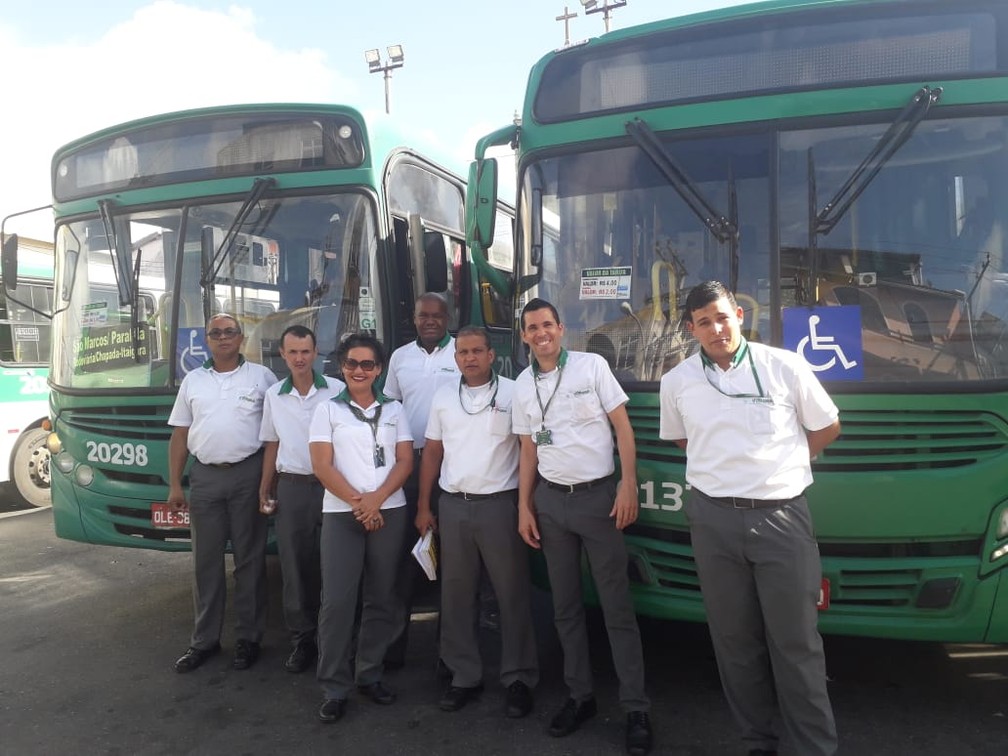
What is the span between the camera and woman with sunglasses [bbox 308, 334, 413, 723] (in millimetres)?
3795

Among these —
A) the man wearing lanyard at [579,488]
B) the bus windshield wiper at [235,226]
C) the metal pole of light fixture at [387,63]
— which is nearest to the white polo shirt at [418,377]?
the man wearing lanyard at [579,488]

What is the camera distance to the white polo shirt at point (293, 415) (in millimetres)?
4180

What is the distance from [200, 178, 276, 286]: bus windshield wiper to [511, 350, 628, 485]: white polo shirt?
2269 mm

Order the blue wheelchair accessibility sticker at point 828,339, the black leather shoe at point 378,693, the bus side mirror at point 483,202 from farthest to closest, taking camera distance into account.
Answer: the bus side mirror at point 483,202 → the black leather shoe at point 378,693 → the blue wheelchair accessibility sticker at point 828,339


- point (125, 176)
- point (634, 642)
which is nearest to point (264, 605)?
point (634, 642)

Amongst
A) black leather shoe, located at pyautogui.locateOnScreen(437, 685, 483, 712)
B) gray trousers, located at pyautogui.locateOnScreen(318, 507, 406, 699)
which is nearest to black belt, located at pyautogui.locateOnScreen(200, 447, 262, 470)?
gray trousers, located at pyautogui.locateOnScreen(318, 507, 406, 699)

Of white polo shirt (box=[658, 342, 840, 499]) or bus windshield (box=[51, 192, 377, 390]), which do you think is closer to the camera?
white polo shirt (box=[658, 342, 840, 499])

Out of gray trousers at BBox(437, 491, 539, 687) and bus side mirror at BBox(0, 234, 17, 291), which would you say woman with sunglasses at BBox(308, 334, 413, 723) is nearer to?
gray trousers at BBox(437, 491, 539, 687)

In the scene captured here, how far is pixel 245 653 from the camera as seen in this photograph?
4418 mm

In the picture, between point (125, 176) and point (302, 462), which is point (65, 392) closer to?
point (125, 176)

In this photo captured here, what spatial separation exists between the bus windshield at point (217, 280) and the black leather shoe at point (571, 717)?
232 centimetres

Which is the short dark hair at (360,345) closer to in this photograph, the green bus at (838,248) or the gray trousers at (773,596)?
the green bus at (838,248)

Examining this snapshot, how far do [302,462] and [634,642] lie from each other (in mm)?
1859

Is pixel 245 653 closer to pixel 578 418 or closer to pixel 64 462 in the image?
pixel 64 462
